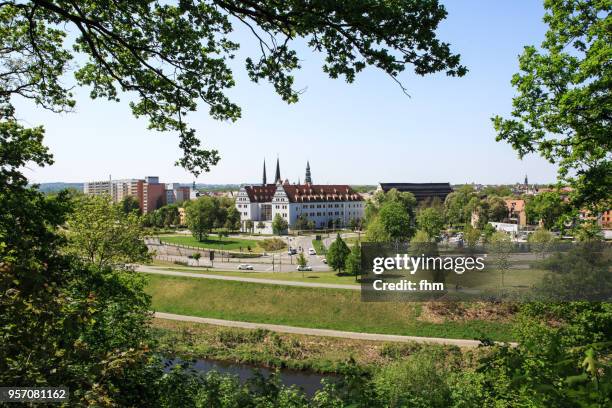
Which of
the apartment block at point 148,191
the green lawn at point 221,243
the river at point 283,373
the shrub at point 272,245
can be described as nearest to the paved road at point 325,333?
the river at point 283,373

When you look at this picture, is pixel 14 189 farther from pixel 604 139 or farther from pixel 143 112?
pixel 604 139

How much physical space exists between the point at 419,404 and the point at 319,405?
1.39m

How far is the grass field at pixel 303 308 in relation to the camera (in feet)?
95.0

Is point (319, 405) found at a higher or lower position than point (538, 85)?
lower

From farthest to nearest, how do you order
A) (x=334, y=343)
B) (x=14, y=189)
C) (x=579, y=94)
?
(x=334, y=343) → (x=579, y=94) → (x=14, y=189)

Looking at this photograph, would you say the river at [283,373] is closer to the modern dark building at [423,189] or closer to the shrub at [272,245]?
the shrub at [272,245]

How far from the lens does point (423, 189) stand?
442 ft

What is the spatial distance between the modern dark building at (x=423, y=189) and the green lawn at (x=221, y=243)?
62.0 meters

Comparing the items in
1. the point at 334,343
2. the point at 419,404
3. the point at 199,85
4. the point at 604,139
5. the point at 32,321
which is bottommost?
the point at 334,343

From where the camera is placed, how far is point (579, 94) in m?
8.66

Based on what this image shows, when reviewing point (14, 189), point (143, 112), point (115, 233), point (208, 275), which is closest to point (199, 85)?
point (143, 112)

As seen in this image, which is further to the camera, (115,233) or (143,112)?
(115,233)

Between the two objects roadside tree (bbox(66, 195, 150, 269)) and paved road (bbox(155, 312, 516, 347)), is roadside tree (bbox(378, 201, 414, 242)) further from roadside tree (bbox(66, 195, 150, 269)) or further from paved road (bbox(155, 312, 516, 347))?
roadside tree (bbox(66, 195, 150, 269))

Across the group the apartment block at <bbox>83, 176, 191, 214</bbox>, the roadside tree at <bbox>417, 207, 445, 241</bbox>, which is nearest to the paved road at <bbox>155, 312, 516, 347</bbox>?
the roadside tree at <bbox>417, 207, 445, 241</bbox>
